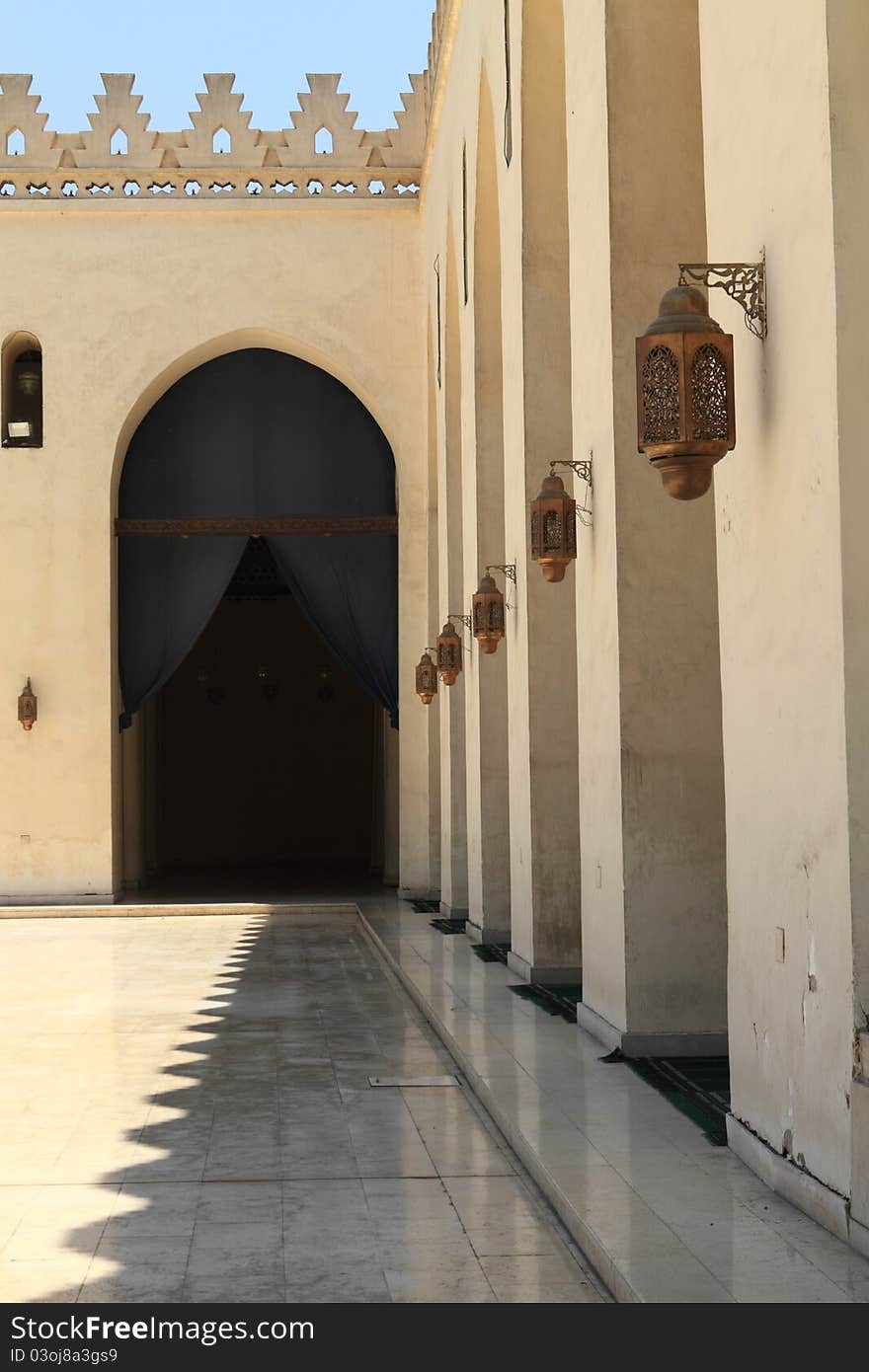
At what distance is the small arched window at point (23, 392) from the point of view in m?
16.8

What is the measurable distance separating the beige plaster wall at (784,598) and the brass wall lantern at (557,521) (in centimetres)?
232

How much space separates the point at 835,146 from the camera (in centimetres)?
397

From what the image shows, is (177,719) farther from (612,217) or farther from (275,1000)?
(612,217)

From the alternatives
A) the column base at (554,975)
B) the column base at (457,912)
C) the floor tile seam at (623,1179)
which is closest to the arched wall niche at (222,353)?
the column base at (457,912)

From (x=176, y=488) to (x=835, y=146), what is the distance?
13.6 metres

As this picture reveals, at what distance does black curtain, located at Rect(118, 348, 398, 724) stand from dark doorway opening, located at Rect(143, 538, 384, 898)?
286 inches

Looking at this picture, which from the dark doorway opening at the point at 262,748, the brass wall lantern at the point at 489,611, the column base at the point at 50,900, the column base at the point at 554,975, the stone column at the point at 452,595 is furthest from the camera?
the dark doorway opening at the point at 262,748

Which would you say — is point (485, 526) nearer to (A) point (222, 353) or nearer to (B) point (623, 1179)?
(A) point (222, 353)

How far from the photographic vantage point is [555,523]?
7426mm

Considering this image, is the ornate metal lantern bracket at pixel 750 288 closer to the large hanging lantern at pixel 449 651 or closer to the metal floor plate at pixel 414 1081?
the metal floor plate at pixel 414 1081

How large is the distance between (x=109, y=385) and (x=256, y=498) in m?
1.84

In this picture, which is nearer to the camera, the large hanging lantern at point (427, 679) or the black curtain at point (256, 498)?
the large hanging lantern at point (427, 679)

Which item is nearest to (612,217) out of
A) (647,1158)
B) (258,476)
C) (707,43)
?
(707,43)

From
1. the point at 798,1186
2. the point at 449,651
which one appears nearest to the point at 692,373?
the point at 798,1186
